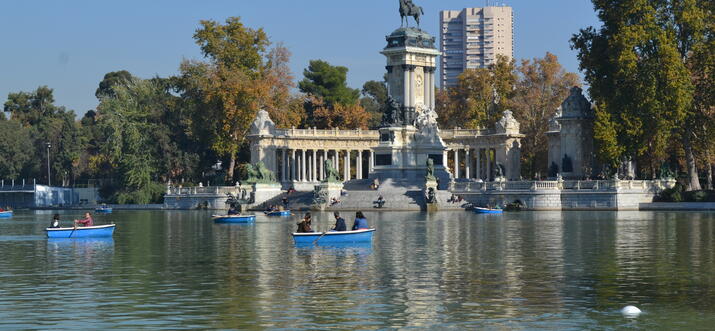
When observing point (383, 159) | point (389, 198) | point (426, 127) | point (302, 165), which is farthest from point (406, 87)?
point (302, 165)

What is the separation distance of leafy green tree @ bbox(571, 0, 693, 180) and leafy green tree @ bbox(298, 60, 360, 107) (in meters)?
57.1

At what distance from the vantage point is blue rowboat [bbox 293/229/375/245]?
45562mm

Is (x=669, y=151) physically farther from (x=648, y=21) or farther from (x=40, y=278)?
(x=40, y=278)

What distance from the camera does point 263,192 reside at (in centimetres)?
9825

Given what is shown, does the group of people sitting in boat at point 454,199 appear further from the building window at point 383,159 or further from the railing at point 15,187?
the railing at point 15,187

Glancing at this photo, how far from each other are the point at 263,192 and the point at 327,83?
46.4 meters

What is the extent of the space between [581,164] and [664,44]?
15.6 m

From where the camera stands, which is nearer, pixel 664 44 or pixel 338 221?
pixel 338 221

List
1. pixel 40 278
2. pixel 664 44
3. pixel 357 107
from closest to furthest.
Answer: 1. pixel 40 278
2. pixel 664 44
3. pixel 357 107

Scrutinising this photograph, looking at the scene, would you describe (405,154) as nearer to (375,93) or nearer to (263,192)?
(263,192)

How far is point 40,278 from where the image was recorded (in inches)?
1371

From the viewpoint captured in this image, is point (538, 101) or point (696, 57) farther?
point (538, 101)

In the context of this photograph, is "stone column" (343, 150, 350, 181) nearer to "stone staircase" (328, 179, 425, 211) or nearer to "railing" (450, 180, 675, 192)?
"stone staircase" (328, 179, 425, 211)

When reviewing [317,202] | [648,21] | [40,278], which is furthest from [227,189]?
[40,278]
